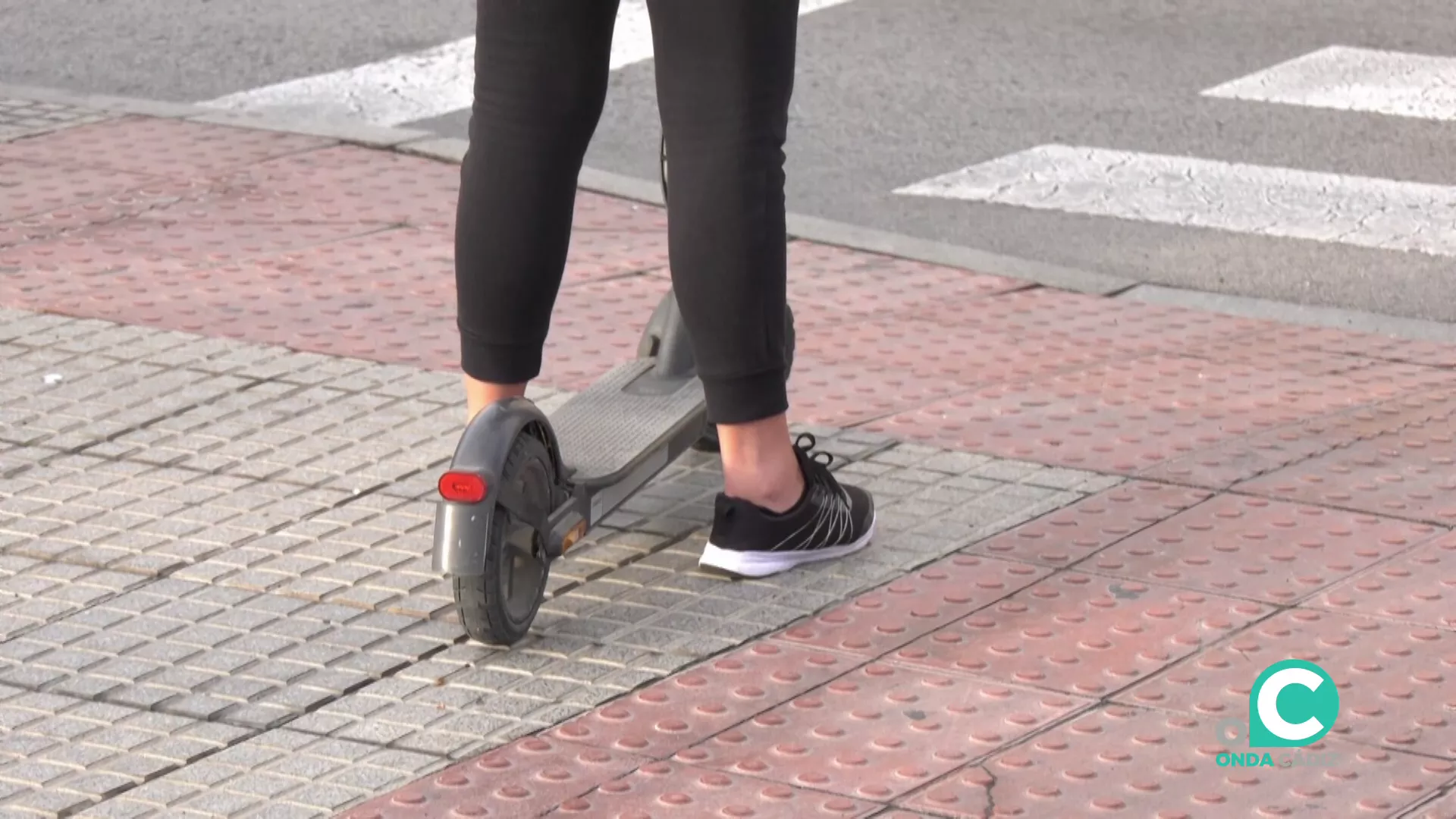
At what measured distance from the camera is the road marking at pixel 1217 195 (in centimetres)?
675

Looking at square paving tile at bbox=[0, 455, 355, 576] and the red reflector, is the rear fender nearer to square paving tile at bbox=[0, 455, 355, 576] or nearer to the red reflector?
the red reflector

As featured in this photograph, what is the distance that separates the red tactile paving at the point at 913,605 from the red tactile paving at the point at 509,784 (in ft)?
1.72

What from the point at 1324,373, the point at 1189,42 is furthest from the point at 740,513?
the point at 1189,42

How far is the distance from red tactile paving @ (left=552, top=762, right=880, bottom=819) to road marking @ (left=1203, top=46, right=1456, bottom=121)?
5.44m

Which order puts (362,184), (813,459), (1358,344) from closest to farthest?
(813,459), (1358,344), (362,184)

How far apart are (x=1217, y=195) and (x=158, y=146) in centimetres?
319

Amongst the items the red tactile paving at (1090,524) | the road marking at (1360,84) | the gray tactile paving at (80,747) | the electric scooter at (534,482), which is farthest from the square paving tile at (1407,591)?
the road marking at (1360,84)

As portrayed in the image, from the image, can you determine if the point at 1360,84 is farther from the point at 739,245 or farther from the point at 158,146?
the point at 739,245

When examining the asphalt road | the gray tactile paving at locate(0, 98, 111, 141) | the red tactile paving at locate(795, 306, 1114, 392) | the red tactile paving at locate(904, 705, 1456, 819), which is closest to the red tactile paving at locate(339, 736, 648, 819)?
the red tactile paving at locate(904, 705, 1456, 819)

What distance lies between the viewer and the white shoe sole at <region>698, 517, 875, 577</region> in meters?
3.97

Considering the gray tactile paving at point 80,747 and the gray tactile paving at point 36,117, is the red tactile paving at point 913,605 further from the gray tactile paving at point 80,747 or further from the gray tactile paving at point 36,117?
the gray tactile paving at point 36,117

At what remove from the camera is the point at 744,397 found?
152 inches
